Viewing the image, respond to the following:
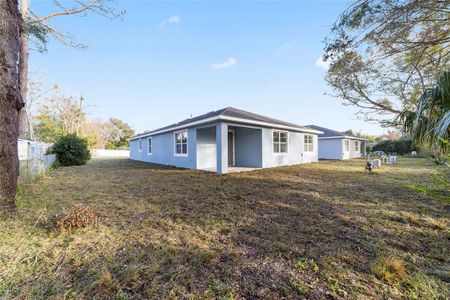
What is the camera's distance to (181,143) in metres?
13.2

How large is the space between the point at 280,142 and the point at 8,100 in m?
12.2

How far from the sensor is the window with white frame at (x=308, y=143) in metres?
16.3

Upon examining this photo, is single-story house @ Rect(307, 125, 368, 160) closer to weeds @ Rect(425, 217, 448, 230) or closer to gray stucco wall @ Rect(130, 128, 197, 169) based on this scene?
gray stucco wall @ Rect(130, 128, 197, 169)

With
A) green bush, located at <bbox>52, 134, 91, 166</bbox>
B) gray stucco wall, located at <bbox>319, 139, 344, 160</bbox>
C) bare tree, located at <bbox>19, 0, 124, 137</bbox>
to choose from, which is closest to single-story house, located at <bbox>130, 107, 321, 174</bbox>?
bare tree, located at <bbox>19, 0, 124, 137</bbox>

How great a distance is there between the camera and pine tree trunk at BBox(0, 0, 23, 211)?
4.12 metres

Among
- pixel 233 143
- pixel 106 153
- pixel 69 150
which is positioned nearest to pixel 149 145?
pixel 69 150

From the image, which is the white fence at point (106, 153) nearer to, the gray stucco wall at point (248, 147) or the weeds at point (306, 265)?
the gray stucco wall at point (248, 147)

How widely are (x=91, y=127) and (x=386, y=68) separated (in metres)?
42.0

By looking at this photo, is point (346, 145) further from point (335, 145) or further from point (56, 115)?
point (56, 115)

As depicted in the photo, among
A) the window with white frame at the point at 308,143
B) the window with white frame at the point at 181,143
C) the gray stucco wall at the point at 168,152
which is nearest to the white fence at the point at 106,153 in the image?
the gray stucco wall at the point at 168,152

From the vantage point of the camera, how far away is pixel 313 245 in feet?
10.1

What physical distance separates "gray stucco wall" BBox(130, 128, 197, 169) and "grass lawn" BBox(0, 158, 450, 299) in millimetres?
6800

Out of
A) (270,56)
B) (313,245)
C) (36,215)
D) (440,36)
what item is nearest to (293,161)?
(270,56)

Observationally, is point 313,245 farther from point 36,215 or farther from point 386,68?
point 386,68
